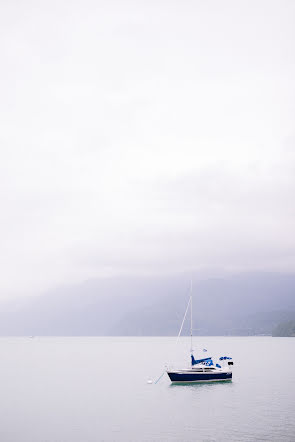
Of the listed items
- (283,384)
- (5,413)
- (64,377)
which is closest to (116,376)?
(64,377)

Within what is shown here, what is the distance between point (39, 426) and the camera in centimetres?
5712

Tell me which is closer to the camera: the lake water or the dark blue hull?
the lake water

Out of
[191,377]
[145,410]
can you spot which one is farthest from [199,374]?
[145,410]

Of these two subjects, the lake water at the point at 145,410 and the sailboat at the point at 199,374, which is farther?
the sailboat at the point at 199,374

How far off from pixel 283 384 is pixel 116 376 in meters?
43.2

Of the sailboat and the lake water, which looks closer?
the lake water

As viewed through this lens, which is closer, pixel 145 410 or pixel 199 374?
pixel 145 410

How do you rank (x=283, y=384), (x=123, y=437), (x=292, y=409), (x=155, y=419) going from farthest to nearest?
(x=283, y=384), (x=292, y=409), (x=155, y=419), (x=123, y=437)

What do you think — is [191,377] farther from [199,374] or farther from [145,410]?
[145,410]

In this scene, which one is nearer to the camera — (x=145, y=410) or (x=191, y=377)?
(x=145, y=410)

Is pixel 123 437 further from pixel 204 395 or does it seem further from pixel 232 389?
pixel 232 389

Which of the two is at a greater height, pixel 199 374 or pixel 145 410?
pixel 199 374

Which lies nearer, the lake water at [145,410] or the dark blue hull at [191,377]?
the lake water at [145,410]

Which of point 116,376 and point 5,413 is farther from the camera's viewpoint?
point 116,376
